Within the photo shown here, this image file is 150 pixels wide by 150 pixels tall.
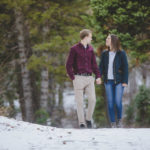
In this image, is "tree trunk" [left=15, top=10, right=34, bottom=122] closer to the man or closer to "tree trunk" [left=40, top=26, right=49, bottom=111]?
"tree trunk" [left=40, top=26, right=49, bottom=111]

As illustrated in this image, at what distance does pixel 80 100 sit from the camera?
659 centimetres

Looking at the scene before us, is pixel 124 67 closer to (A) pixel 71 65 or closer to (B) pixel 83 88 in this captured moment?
(B) pixel 83 88

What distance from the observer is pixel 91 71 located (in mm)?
6523

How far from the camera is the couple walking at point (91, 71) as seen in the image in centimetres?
639

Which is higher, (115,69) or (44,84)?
(115,69)

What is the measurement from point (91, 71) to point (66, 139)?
206 centimetres

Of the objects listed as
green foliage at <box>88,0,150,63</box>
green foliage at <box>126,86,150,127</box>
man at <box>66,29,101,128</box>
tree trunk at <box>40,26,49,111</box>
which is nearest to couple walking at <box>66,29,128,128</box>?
man at <box>66,29,101,128</box>

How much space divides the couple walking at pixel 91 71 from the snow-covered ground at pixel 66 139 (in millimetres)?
1119

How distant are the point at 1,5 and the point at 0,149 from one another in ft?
32.1

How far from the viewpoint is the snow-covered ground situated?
448 cm

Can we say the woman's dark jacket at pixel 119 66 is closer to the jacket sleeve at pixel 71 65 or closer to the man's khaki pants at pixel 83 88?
the man's khaki pants at pixel 83 88

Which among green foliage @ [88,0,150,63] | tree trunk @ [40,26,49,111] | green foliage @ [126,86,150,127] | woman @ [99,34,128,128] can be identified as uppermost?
green foliage @ [88,0,150,63]

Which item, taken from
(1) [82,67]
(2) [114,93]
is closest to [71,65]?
(1) [82,67]

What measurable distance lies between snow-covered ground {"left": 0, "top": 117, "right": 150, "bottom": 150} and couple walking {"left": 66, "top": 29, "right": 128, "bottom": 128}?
1.12m
